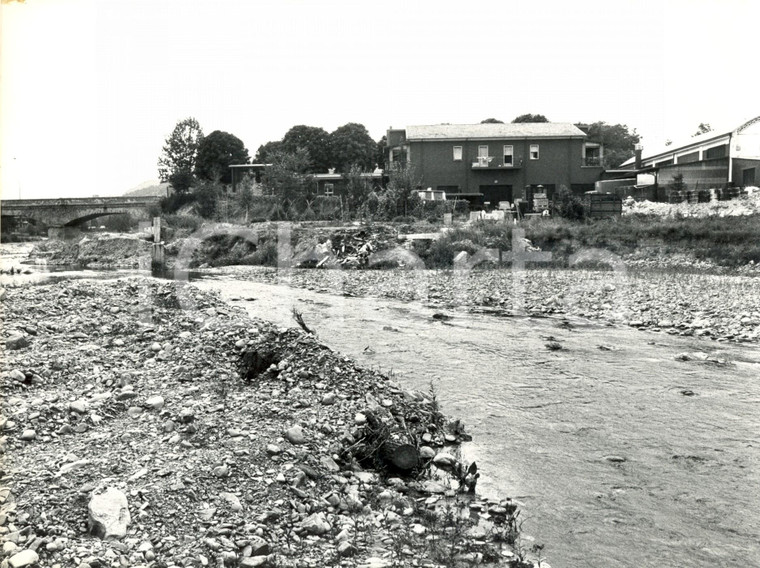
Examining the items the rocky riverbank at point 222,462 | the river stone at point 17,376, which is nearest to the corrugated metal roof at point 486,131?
the rocky riverbank at point 222,462

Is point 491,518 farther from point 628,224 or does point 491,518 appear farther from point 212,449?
point 628,224

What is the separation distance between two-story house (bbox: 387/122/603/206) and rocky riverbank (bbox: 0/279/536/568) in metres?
41.3

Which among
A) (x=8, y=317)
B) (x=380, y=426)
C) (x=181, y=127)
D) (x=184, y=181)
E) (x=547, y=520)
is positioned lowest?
(x=547, y=520)

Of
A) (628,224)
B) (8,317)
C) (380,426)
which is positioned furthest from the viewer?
(628,224)

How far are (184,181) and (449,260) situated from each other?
4631 cm

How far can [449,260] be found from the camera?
92.7ft

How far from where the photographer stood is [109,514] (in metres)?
5.19

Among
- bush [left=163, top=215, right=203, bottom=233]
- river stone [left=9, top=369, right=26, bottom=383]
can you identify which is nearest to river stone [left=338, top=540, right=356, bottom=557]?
river stone [left=9, top=369, right=26, bottom=383]

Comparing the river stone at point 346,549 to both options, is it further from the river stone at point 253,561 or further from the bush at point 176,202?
the bush at point 176,202

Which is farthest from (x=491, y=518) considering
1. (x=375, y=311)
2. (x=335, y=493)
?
(x=375, y=311)

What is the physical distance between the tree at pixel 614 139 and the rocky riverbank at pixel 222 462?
62.8 m

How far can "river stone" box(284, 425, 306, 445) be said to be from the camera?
688cm

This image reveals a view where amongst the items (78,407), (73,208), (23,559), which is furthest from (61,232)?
(23,559)

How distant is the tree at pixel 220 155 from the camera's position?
69562 mm
